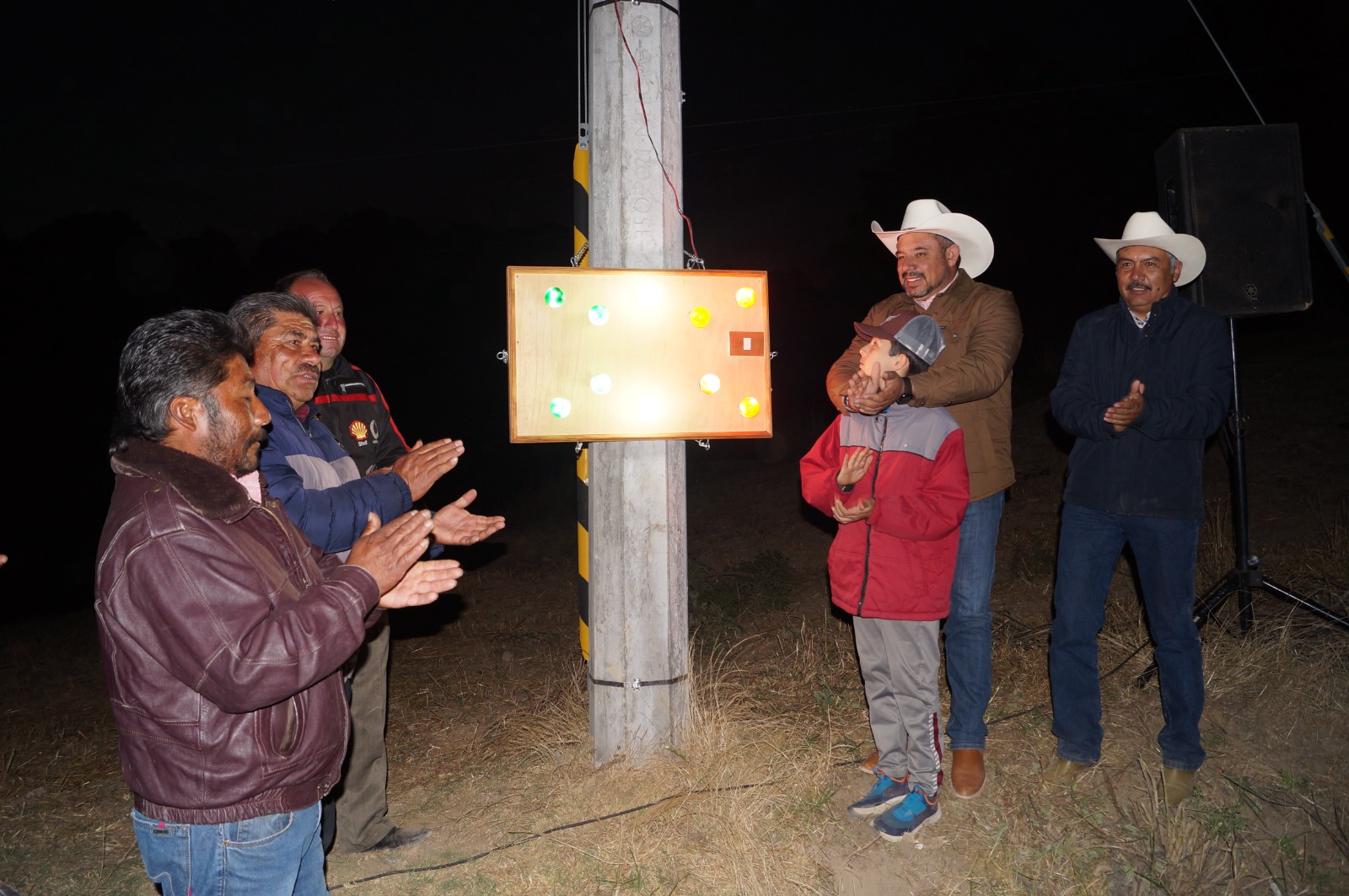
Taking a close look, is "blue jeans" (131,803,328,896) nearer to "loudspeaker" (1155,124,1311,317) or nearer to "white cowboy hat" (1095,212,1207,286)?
"white cowboy hat" (1095,212,1207,286)

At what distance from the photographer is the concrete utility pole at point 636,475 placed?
382cm

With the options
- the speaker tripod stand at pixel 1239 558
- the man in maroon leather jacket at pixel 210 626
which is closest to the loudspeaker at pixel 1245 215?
the speaker tripod stand at pixel 1239 558

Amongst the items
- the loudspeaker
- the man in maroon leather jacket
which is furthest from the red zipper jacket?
the loudspeaker

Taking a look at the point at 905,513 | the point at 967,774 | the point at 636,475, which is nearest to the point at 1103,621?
the point at 967,774

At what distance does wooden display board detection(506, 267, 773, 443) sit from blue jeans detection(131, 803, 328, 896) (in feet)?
5.64

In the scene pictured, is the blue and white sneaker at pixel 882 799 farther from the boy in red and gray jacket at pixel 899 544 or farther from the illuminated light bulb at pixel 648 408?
the illuminated light bulb at pixel 648 408

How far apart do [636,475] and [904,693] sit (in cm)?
139

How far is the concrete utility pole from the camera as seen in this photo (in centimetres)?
382

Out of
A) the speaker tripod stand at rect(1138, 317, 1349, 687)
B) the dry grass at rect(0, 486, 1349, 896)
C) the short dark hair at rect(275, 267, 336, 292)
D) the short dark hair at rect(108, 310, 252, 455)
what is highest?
the short dark hair at rect(275, 267, 336, 292)

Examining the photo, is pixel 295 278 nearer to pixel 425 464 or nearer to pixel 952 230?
pixel 425 464

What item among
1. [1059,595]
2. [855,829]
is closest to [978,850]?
[855,829]

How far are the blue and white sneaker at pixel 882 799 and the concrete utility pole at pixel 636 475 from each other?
2.62 feet

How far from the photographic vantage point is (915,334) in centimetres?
359

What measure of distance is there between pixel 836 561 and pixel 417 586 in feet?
6.12
